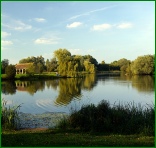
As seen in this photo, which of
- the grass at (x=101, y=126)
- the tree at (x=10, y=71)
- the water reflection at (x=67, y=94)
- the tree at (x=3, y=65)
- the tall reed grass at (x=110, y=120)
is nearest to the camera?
the grass at (x=101, y=126)

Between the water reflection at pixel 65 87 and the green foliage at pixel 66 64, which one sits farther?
the green foliage at pixel 66 64

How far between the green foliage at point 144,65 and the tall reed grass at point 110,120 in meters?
56.6

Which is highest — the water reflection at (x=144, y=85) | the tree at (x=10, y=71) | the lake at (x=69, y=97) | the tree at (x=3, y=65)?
the tree at (x=3, y=65)

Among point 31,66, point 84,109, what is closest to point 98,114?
point 84,109

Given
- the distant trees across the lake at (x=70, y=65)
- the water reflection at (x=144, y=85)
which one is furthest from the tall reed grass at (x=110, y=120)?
the distant trees across the lake at (x=70, y=65)

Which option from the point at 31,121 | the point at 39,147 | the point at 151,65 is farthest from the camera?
the point at 151,65

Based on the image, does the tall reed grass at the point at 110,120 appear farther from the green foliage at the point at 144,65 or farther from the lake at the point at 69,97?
the green foliage at the point at 144,65

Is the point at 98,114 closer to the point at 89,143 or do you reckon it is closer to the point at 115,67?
the point at 89,143

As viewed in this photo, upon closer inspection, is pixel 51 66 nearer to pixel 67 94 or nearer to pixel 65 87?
pixel 65 87

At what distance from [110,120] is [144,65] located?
5803cm

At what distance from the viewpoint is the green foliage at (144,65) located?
65.1m

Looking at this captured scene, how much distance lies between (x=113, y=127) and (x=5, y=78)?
4166 centimetres

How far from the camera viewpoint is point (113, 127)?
9797 mm

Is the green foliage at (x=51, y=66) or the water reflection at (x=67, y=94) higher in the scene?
the green foliage at (x=51, y=66)
